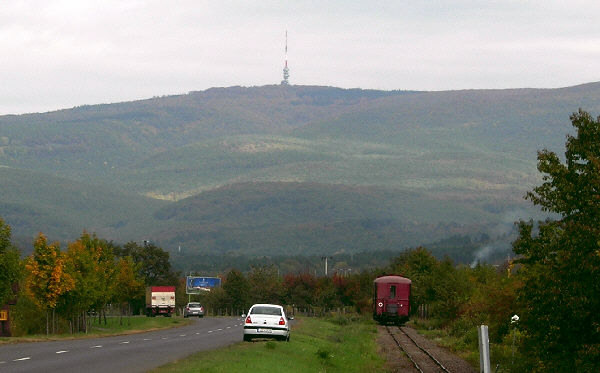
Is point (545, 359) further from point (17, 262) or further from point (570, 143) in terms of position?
point (17, 262)

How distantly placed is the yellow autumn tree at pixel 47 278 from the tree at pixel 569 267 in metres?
48.6

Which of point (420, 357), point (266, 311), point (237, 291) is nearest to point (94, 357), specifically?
point (266, 311)

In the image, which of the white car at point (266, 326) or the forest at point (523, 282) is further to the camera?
the white car at point (266, 326)

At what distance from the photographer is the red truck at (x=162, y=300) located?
440ft

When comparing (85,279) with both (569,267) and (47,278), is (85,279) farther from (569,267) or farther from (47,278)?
(569,267)

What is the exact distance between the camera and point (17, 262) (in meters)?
67.1

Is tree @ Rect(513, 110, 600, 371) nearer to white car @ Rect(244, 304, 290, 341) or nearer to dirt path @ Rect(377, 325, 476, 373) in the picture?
dirt path @ Rect(377, 325, 476, 373)

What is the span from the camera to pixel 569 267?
2741cm

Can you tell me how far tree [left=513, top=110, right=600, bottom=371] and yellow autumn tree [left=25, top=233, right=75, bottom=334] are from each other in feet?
159

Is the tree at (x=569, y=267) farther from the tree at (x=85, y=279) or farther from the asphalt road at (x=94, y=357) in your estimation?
the tree at (x=85, y=279)

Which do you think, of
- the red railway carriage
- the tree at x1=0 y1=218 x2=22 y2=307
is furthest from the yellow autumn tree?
the red railway carriage

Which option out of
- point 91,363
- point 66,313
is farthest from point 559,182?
point 66,313

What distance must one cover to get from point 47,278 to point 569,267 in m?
54.0

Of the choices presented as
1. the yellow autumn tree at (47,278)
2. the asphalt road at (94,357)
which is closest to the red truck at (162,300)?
the yellow autumn tree at (47,278)
